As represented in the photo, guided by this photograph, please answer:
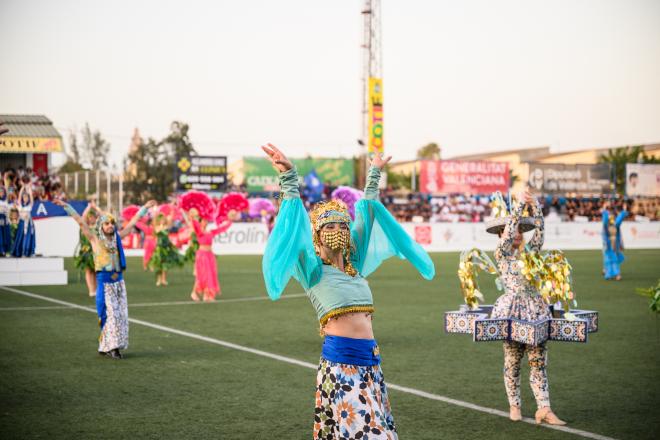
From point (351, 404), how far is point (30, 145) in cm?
3909

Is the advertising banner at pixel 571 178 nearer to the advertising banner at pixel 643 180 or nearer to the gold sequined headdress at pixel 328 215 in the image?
the advertising banner at pixel 643 180

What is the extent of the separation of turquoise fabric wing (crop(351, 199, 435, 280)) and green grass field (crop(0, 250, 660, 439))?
228cm

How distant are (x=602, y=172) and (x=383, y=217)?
54260mm

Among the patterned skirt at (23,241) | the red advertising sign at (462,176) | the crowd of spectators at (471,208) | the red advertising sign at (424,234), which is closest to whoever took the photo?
the patterned skirt at (23,241)

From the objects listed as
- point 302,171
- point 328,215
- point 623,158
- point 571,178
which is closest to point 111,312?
point 328,215

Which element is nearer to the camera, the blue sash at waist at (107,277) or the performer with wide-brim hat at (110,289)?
the performer with wide-brim hat at (110,289)

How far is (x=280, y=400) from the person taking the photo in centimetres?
829

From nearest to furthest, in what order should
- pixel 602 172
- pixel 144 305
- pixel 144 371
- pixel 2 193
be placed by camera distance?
pixel 144 371, pixel 144 305, pixel 2 193, pixel 602 172

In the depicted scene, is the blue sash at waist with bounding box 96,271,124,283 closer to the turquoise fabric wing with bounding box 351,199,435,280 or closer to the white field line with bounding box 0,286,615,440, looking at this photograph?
the white field line with bounding box 0,286,615,440

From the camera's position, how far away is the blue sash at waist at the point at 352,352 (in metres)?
4.75

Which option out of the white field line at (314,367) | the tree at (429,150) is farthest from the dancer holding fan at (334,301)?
the tree at (429,150)

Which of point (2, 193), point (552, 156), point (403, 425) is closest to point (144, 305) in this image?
point (2, 193)

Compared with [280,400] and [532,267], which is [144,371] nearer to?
[280,400]

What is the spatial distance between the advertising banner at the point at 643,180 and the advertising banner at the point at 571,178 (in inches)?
75.7
